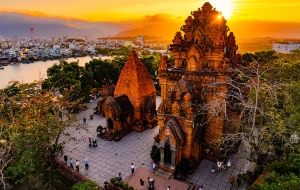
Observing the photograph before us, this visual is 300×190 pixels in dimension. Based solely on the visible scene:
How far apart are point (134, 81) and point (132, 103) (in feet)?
8.80

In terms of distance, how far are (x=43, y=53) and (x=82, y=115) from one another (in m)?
110

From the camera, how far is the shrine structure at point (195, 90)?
17.0m

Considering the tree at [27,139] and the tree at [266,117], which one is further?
the tree at [27,139]

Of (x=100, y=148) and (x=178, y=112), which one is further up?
(x=178, y=112)

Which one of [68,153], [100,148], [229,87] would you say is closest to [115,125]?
[100,148]

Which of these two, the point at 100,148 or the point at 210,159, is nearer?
the point at 210,159

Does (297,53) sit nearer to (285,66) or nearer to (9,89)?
(285,66)

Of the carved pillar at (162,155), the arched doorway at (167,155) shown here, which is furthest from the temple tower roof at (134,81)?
the carved pillar at (162,155)

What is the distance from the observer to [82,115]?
102 ft

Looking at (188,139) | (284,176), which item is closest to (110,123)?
(188,139)

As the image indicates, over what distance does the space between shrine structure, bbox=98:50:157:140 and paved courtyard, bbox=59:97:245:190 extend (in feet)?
3.75

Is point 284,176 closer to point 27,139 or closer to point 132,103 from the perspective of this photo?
point 27,139

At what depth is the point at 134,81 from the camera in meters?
25.7

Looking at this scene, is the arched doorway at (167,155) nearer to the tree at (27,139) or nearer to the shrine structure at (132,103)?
the shrine structure at (132,103)
